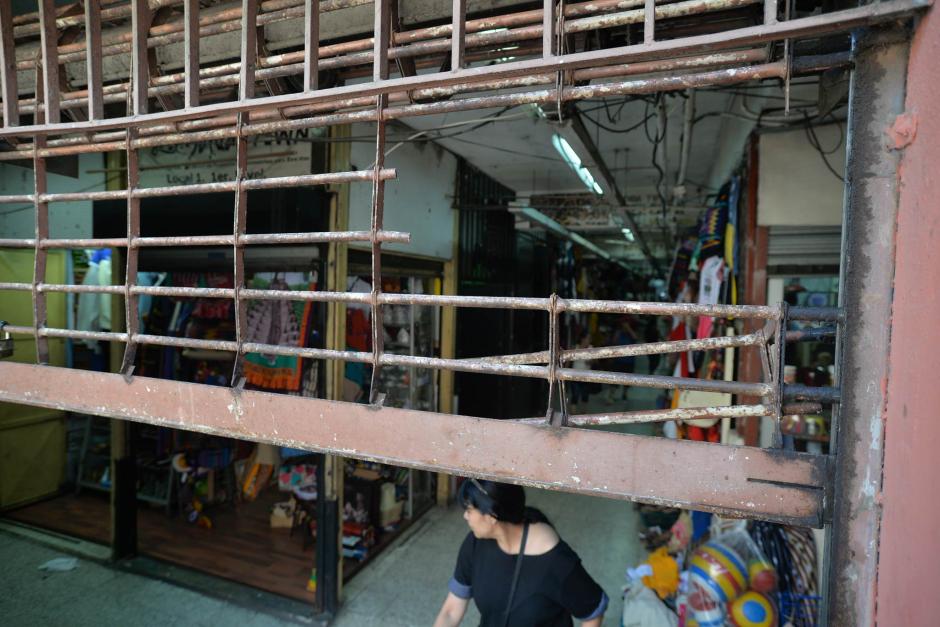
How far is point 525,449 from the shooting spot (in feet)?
4.36

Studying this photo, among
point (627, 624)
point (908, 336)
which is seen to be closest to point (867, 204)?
point (908, 336)

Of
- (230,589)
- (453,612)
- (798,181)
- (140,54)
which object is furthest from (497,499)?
(230,589)

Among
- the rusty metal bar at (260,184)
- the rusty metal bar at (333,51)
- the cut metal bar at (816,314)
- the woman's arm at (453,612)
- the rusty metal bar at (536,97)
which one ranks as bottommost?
the woman's arm at (453,612)

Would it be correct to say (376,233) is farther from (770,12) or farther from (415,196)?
→ (415,196)

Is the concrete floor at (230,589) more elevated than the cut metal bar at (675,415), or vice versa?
the cut metal bar at (675,415)

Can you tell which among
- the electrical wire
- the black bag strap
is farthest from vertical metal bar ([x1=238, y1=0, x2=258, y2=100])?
the electrical wire

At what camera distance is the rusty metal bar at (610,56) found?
41.0 inches

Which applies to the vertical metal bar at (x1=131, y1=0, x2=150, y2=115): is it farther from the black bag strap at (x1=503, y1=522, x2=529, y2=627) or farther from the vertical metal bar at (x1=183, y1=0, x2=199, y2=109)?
the black bag strap at (x1=503, y1=522, x2=529, y2=627)

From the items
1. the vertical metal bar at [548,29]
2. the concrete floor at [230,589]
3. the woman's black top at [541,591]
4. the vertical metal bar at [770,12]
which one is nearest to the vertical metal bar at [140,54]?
the vertical metal bar at [548,29]

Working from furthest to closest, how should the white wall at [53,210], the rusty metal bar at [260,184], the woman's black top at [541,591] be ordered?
the white wall at [53,210] < the woman's black top at [541,591] < the rusty metal bar at [260,184]

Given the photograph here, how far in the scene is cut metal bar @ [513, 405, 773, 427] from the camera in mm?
1148

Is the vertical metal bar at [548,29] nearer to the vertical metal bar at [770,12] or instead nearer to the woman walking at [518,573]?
the vertical metal bar at [770,12]

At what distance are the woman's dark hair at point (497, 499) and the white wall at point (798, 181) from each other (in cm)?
284

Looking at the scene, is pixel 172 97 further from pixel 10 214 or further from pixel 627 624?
pixel 10 214
